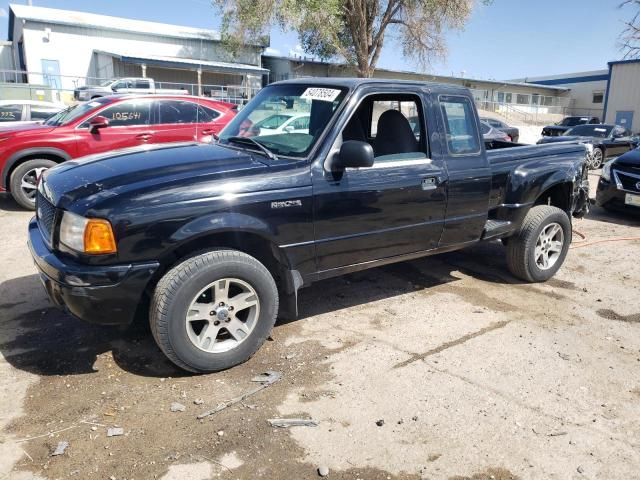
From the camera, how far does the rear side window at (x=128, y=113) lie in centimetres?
869

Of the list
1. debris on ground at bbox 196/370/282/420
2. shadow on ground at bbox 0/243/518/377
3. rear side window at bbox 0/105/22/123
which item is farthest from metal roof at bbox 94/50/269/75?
debris on ground at bbox 196/370/282/420

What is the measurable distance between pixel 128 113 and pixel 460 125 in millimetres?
6299

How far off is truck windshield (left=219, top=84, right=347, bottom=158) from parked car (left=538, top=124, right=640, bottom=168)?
13.7 metres

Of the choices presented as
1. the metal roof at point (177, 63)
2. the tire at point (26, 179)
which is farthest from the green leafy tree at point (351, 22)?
the tire at point (26, 179)

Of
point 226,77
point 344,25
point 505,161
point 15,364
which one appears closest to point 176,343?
point 15,364

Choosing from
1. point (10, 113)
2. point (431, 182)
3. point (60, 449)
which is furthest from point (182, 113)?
point (60, 449)

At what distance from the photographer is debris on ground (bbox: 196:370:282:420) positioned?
10.1 feet

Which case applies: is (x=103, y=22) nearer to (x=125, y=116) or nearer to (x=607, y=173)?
(x=125, y=116)

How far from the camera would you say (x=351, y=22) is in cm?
2767

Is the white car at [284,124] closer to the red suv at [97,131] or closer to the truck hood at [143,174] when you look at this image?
the truck hood at [143,174]

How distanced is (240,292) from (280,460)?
1.21 metres

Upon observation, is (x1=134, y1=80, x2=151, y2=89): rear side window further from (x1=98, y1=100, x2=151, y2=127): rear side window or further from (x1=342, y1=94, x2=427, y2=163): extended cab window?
(x1=342, y1=94, x2=427, y2=163): extended cab window

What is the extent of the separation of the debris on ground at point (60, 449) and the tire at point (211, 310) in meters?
0.74

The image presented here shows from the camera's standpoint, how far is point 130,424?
2.96 m
